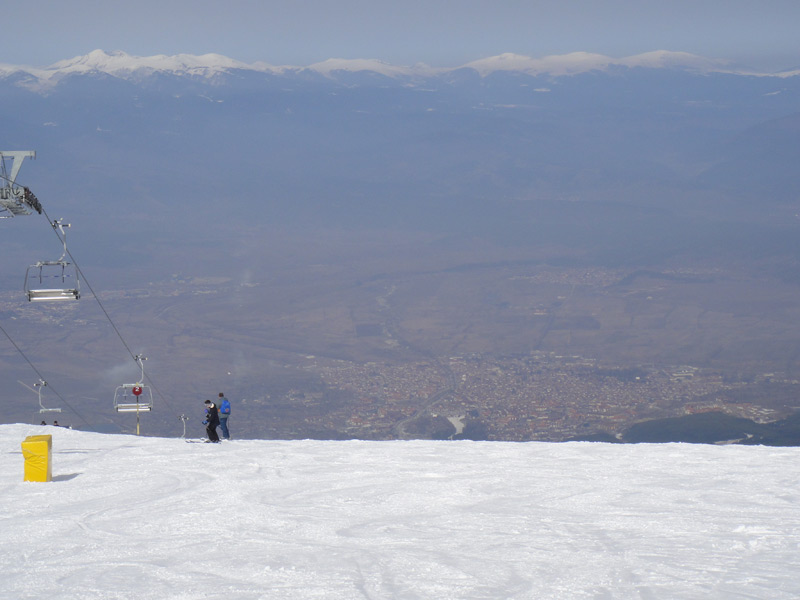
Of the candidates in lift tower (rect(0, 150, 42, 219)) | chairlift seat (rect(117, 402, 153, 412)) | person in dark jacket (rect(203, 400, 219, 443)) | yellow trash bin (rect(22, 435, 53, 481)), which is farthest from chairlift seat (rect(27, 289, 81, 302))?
chairlift seat (rect(117, 402, 153, 412))

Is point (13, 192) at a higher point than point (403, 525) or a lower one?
higher

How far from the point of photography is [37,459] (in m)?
16.6

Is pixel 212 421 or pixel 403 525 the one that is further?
pixel 212 421

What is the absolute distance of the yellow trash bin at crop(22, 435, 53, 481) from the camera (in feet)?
54.1

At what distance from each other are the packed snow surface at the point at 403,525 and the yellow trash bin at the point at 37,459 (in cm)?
36

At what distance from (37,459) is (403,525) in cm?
734

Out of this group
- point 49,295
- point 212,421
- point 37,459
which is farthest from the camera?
point 212,421

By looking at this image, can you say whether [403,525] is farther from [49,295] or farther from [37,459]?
[49,295]

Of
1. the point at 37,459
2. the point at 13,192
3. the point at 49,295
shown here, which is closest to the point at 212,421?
the point at 49,295

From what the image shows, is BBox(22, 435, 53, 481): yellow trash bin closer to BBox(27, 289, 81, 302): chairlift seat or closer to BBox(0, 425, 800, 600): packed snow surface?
BBox(0, 425, 800, 600): packed snow surface

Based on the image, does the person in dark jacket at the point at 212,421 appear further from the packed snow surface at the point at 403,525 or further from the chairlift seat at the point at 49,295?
the chairlift seat at the point at 49,295

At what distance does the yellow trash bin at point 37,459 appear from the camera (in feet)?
54.1

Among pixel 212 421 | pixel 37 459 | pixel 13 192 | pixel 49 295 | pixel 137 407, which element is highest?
pixel 13 192

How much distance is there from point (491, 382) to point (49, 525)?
12901cm
